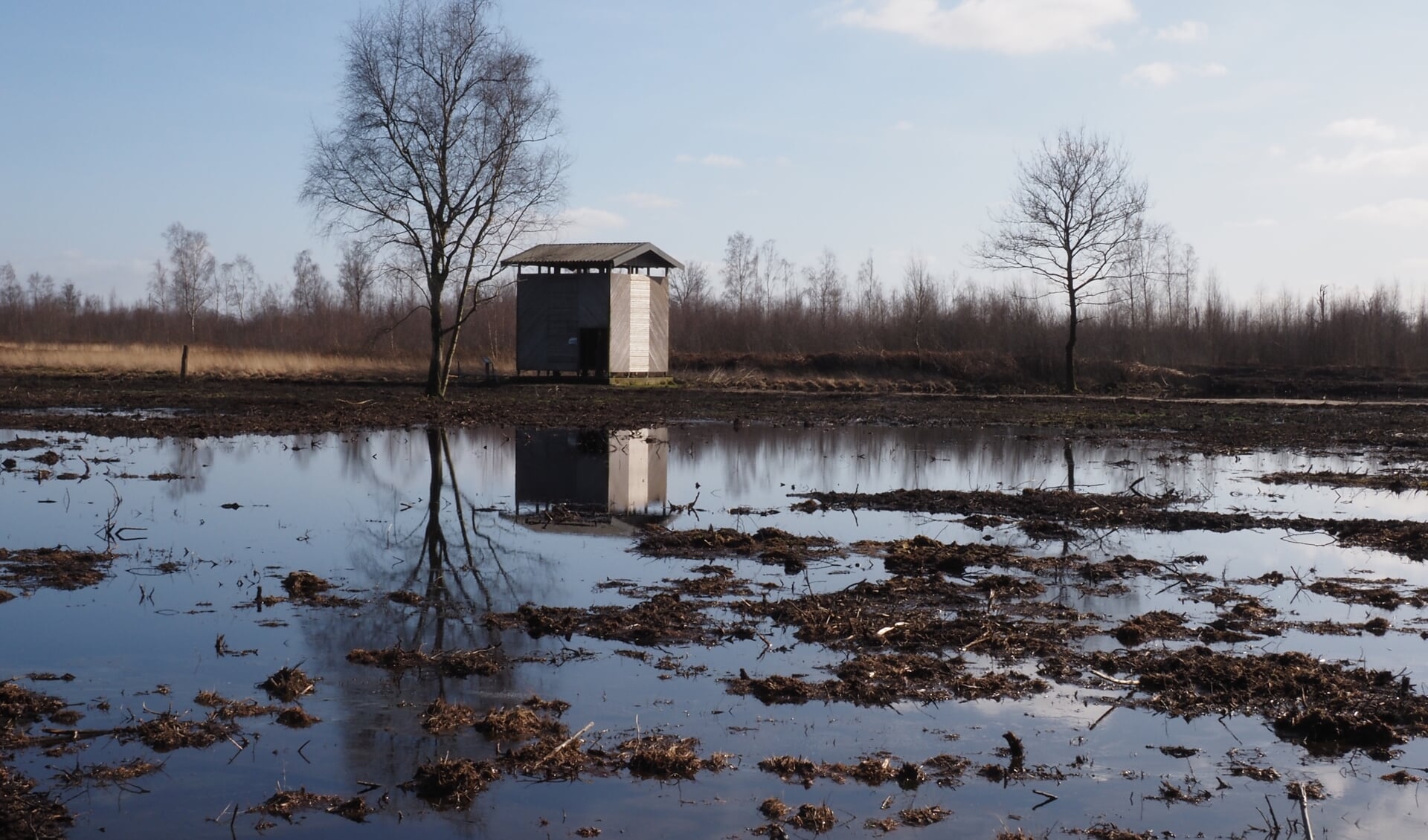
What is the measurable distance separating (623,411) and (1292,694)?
2687 centimetres

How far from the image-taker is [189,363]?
5016 cm

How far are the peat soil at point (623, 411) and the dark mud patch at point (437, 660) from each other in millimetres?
18305

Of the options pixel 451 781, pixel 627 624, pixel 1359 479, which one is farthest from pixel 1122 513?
pixel 451 781

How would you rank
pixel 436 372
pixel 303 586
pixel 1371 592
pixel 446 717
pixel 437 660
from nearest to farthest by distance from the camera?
pixel 446 717
pixel 437 660
pixel 303 586
pixel 1371 592
pixel 436 372

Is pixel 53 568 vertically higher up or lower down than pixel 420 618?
higher up

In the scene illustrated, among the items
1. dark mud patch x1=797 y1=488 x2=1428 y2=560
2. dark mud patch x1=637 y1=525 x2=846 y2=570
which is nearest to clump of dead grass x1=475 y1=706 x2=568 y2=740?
dark mud patch x1=637 y1=525 x2=846 y2=570

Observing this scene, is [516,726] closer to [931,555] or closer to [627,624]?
[627,624]

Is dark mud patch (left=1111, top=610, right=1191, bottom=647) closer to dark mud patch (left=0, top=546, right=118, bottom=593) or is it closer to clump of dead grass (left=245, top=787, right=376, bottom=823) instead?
clump of dead grass (left=245, top=787, right=376, bottom=823)

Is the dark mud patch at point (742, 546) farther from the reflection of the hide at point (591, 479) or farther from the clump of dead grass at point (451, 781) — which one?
the clump of dead grass at point (451, 781)

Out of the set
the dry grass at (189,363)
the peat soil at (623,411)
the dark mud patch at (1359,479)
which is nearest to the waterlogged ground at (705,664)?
the dark mud patch at (1359,479)

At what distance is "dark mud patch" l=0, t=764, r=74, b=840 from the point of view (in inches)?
210

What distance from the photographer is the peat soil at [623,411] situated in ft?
89.1

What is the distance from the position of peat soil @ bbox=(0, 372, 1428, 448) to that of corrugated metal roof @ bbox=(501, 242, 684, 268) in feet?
16.7

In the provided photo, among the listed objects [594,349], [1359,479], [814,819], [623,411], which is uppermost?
[594,349]
